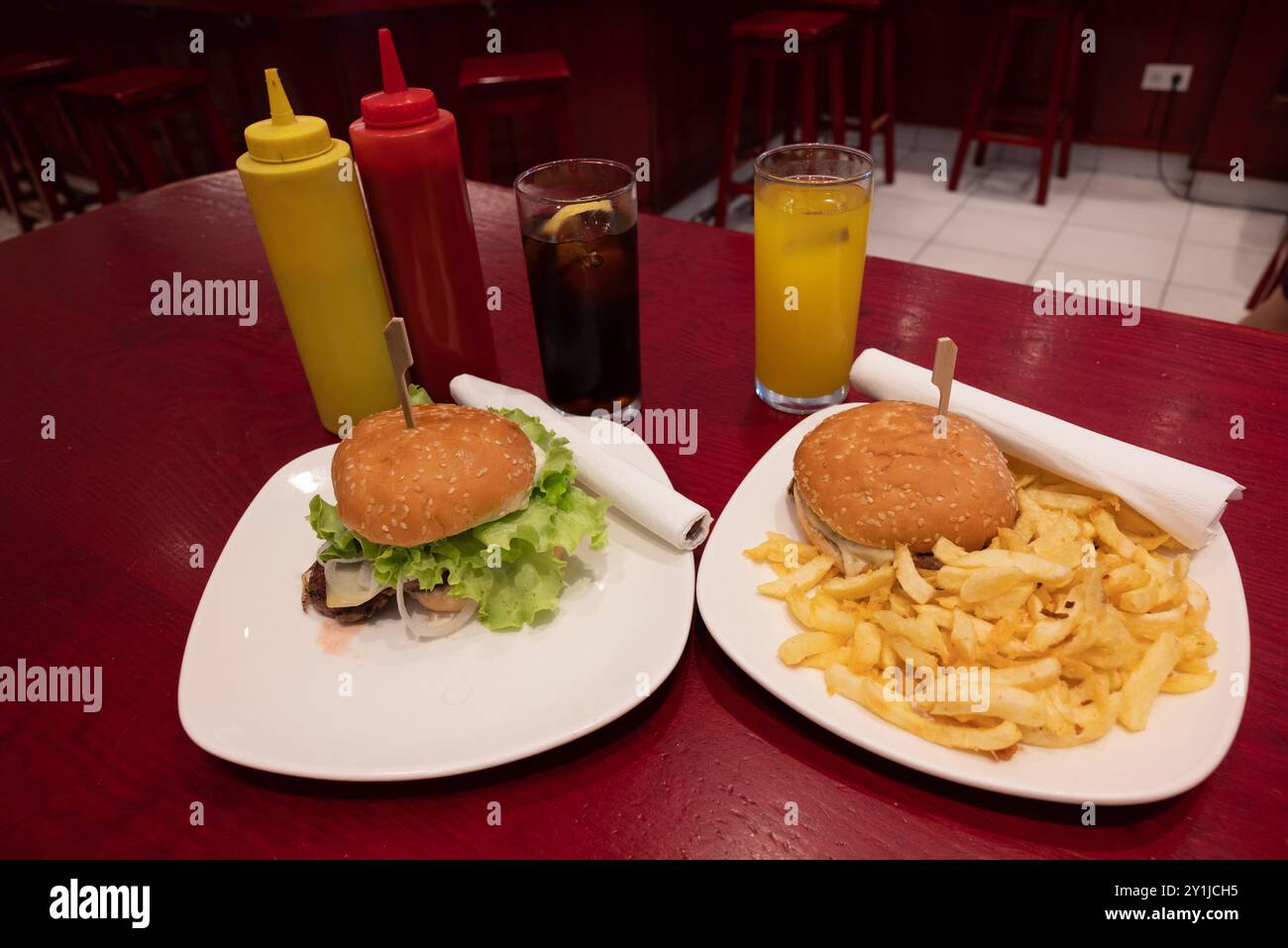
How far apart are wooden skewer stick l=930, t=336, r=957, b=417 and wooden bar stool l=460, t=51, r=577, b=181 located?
10.3 ft

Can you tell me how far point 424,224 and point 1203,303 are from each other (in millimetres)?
4057

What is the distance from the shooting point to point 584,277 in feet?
4.83

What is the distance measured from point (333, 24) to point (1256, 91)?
4.96m

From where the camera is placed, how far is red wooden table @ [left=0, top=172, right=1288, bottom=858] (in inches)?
37.7

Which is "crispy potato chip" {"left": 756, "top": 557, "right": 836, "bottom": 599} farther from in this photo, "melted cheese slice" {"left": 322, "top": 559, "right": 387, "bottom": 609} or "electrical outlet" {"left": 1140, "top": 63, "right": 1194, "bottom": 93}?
"electrical outlet" {"left": 1140, "top": 63, "right": 1194, "bottom": 93}

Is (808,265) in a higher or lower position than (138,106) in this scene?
higher

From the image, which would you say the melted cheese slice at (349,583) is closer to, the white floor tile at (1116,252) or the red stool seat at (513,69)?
the red stool seat at (513,69)

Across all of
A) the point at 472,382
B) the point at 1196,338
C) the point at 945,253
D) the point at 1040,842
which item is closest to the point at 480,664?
the point at 472,382

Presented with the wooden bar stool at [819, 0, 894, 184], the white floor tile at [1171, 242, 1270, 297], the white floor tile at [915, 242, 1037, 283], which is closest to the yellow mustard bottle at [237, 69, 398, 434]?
the white floor tile at [915, 242, 1037, 283]

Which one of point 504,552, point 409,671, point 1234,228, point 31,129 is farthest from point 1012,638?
point 31,129

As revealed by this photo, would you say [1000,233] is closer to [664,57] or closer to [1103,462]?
[664,57]

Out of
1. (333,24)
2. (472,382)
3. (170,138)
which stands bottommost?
(170,138)

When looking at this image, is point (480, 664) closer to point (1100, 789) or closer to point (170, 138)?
point (1100, 789)

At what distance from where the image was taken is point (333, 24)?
4.44 meters
